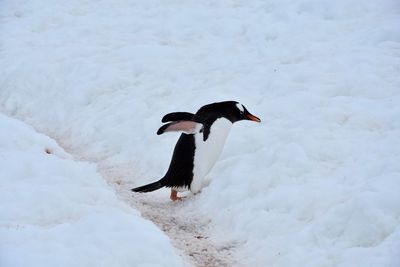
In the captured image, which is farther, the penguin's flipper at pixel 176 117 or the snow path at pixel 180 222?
the penguin's flipper at pixel 176 117

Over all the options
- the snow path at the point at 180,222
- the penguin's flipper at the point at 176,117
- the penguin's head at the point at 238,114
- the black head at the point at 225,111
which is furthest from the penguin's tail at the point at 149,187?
the penguin's head at the point at 238,114

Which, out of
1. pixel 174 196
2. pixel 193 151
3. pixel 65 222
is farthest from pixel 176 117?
pixel 65 222

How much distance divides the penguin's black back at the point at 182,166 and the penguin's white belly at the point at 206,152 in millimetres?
55

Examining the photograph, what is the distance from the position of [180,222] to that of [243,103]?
305 cm

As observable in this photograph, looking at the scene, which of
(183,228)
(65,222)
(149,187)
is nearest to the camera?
(65,222)

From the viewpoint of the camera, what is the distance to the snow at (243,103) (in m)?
5.37

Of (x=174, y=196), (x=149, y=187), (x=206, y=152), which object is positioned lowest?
(x=174, y=196)

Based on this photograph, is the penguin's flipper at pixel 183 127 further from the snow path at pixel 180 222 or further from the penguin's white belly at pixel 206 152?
the snow path at pixel 180 222

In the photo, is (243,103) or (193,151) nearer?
(193,151)

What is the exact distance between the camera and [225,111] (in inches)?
289

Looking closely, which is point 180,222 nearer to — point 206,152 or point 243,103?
point 206,152

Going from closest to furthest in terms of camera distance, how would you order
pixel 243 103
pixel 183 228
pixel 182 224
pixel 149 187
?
pixel 183 228 → pixel 182 224 → pixel 149 187 → pixel 243 103

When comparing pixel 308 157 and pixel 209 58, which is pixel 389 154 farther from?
pixel 209 58

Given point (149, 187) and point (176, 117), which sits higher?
point (176, 117)
